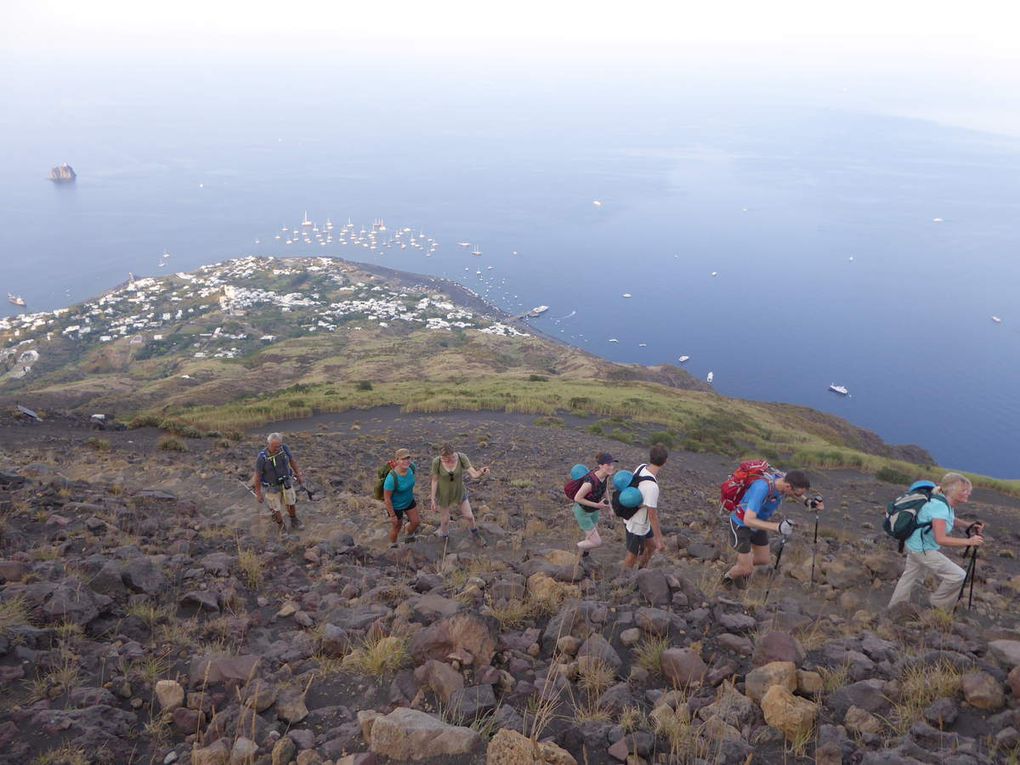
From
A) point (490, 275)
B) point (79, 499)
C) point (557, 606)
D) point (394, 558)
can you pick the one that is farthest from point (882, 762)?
point (490, 275)

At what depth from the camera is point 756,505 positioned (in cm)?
757

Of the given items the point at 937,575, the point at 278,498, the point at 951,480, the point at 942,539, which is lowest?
the point at 278,498

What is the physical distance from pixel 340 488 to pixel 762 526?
10.6m

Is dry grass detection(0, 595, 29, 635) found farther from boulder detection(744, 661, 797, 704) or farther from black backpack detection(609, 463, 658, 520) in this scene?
boulder detection(744, 661, 797, 704)

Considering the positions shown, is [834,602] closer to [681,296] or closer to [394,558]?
[394,558]

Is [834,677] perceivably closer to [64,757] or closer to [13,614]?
[64,757]

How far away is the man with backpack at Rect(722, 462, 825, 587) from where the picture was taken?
24.4 feet

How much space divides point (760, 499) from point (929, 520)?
184 centimetres

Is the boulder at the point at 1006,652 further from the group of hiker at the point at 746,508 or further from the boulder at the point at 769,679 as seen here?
the boulder at the point at 769,679

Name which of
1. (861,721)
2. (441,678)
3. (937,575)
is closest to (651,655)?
(861,721)

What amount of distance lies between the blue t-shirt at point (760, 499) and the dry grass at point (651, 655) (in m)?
2.52

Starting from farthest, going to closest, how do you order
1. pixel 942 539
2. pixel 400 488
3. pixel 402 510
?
pixel 402 510
pixel 400 488
pixel 942 539

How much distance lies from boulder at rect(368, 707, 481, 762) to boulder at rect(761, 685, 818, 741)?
7.44ft

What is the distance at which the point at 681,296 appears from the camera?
135 meters
